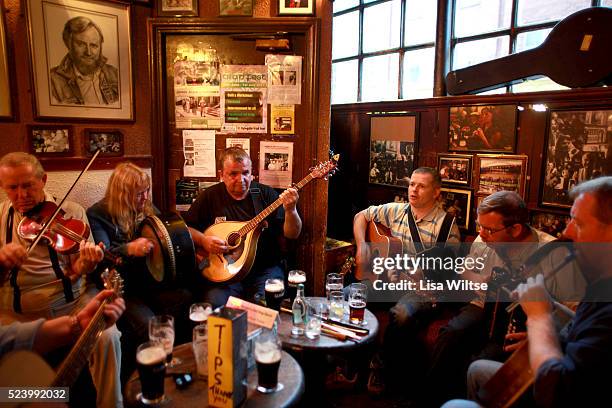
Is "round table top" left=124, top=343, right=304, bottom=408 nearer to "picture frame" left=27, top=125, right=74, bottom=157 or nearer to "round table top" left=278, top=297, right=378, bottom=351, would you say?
"round table top" left=278, top=297, right=378, bottom=351

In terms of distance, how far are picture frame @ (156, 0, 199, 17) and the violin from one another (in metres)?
1.83

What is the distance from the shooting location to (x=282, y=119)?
353cm

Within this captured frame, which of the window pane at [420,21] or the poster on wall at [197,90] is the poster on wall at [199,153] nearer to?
the poster on wall at [197,90]

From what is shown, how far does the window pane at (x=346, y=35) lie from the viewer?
14.1ft

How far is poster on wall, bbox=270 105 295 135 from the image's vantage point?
351 centimetres

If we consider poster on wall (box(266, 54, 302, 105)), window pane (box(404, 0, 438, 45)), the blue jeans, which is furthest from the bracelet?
window pane (box(404, 0, 438, 45))

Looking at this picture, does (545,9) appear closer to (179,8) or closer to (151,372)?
(179,8)

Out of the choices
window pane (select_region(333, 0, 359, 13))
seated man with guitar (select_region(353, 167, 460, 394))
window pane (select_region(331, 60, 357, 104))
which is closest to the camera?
seated man with guitar (select_region(353, 167, 460, 394))

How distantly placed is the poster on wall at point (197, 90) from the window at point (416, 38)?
4.90 ft

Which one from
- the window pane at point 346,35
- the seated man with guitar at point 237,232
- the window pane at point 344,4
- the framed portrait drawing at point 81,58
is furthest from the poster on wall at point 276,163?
the window pane at point 344,4

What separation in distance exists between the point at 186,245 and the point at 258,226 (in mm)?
540

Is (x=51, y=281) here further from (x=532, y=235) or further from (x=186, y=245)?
(x=532, y=235)

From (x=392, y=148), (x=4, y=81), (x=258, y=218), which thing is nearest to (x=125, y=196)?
(x=258, y=218)

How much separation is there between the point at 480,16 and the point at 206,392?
126 inches
